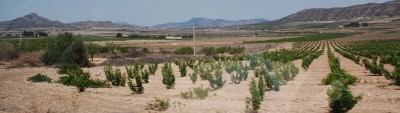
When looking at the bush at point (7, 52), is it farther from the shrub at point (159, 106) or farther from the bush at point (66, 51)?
the shrub at point (159, 106)

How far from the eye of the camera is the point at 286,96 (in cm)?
1866

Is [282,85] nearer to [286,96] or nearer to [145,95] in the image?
[286,96]

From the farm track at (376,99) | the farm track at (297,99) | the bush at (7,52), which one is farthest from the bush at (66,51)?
the farm track at (376,99)

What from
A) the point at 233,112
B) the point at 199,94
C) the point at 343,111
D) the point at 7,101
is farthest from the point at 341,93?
the point at 7,101

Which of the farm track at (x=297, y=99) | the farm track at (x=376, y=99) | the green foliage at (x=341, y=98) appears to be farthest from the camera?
the farm track at (x=297, y=99)

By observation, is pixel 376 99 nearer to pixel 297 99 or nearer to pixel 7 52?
pixel 297 99

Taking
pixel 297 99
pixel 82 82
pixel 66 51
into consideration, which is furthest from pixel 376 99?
pixel 66 51

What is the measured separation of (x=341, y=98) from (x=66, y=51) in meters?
37.9

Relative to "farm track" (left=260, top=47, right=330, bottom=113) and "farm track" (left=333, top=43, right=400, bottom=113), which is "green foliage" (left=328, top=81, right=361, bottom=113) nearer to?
"farm track" (left=333, top=43, right=400, bottom=113)

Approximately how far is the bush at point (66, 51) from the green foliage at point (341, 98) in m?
36.4

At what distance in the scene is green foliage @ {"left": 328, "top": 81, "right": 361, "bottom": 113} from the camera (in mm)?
12930

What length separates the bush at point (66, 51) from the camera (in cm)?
4634

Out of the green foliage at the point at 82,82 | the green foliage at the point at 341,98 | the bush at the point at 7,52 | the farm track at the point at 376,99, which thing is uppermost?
the green foliage at the point at 341,98

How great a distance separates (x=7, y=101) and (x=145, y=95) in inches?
216
